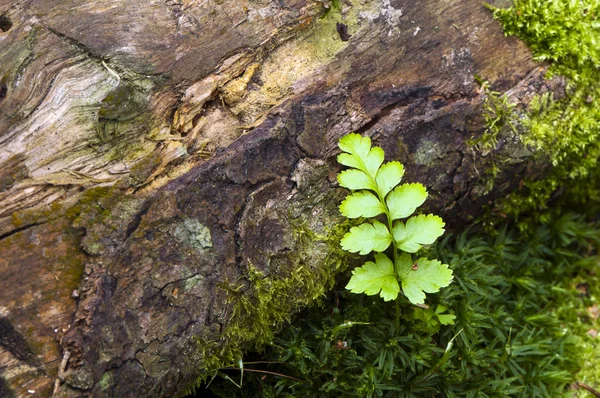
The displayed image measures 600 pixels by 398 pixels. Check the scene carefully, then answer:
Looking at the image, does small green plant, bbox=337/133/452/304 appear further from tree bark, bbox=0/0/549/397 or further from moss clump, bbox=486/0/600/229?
moss clump, bbox=486/0/600/229

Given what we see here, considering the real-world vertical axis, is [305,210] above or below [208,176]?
below

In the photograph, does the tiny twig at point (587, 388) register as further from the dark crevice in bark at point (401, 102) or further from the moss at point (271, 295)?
the dark crevice in bark at point (401, 102)

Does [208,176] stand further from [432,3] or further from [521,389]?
[521,389]

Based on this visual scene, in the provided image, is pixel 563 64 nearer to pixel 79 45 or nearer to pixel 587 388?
pixel 587 388

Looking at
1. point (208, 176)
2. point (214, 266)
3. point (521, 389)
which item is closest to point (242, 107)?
point (208, 176)

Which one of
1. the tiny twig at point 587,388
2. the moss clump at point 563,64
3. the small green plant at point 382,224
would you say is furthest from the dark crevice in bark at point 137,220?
the tiny twig at point 587,388

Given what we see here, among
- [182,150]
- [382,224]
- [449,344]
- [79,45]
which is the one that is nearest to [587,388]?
[449,344]
